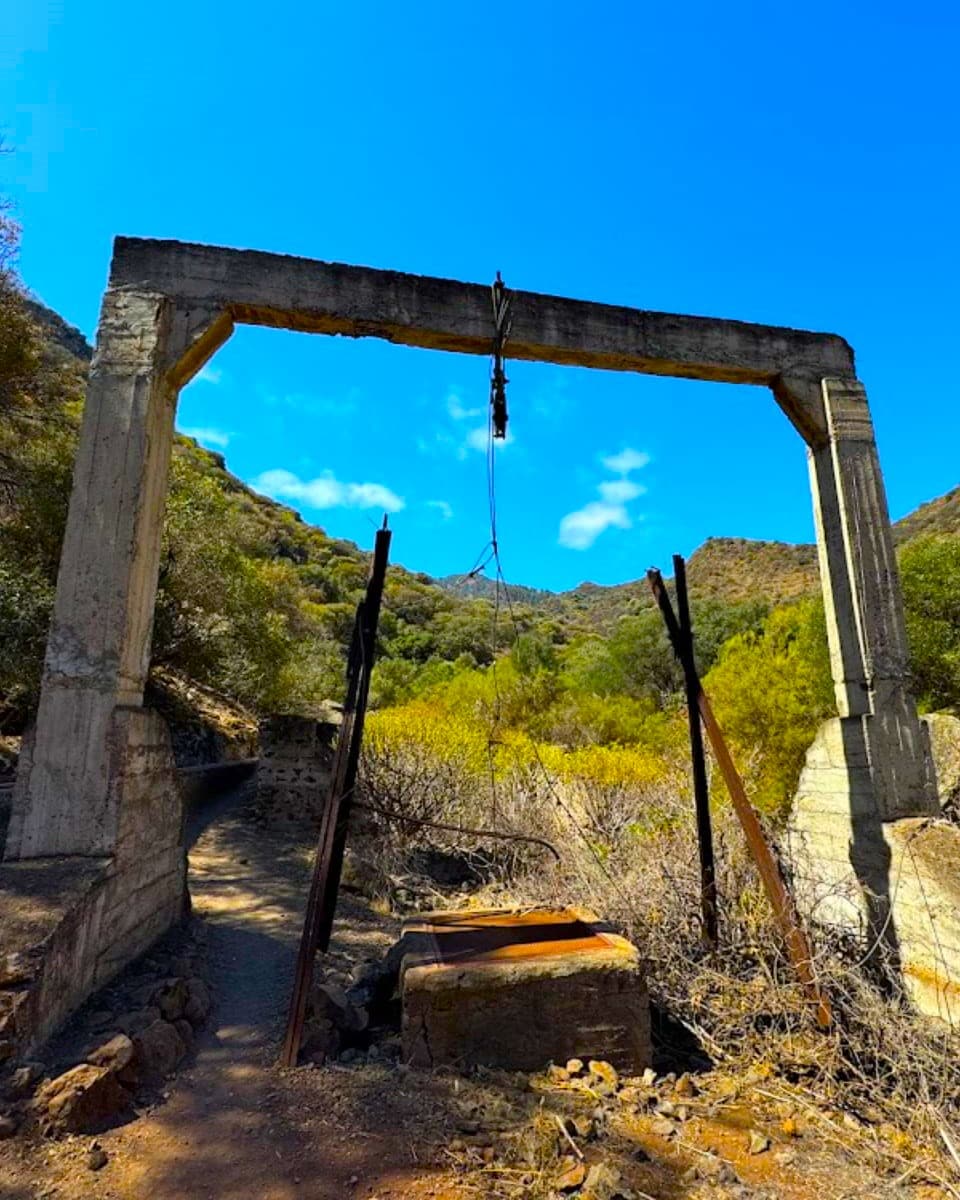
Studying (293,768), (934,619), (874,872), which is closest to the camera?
(874,872)

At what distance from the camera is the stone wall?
1066cm

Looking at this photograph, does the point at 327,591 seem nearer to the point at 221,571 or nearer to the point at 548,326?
the point at 221,571

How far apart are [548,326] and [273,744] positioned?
7534 mm

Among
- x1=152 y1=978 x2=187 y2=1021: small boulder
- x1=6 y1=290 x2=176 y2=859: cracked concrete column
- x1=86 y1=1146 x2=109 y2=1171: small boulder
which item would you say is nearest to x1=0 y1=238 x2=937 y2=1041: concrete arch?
x1=6 y1=290 x2=176 y2=859: cracked concrete column

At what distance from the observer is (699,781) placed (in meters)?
5.18

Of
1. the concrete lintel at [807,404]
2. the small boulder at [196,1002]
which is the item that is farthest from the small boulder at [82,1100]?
the concrete lintel at [807,404]

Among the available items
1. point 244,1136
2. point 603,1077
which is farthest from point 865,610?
point 244,1136

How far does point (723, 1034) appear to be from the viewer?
436 centimetres

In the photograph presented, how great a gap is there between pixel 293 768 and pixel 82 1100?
782 cm

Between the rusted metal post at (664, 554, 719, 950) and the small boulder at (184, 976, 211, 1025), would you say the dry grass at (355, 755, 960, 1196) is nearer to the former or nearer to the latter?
the rusted metal post at (664, 554, 719, 950)

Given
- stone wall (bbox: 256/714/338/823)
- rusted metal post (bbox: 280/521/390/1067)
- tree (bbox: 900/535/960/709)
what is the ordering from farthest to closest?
tree (bbox: 900/535/960/709), stone wall (bbox: 256/714/338/823), rusted metal post (bbox: 280/521/390/1067)

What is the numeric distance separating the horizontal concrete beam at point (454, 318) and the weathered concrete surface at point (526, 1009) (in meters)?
4.37

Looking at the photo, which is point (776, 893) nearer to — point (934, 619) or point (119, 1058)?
point (119, 1058)

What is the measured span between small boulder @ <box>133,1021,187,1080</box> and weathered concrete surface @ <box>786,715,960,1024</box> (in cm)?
395
